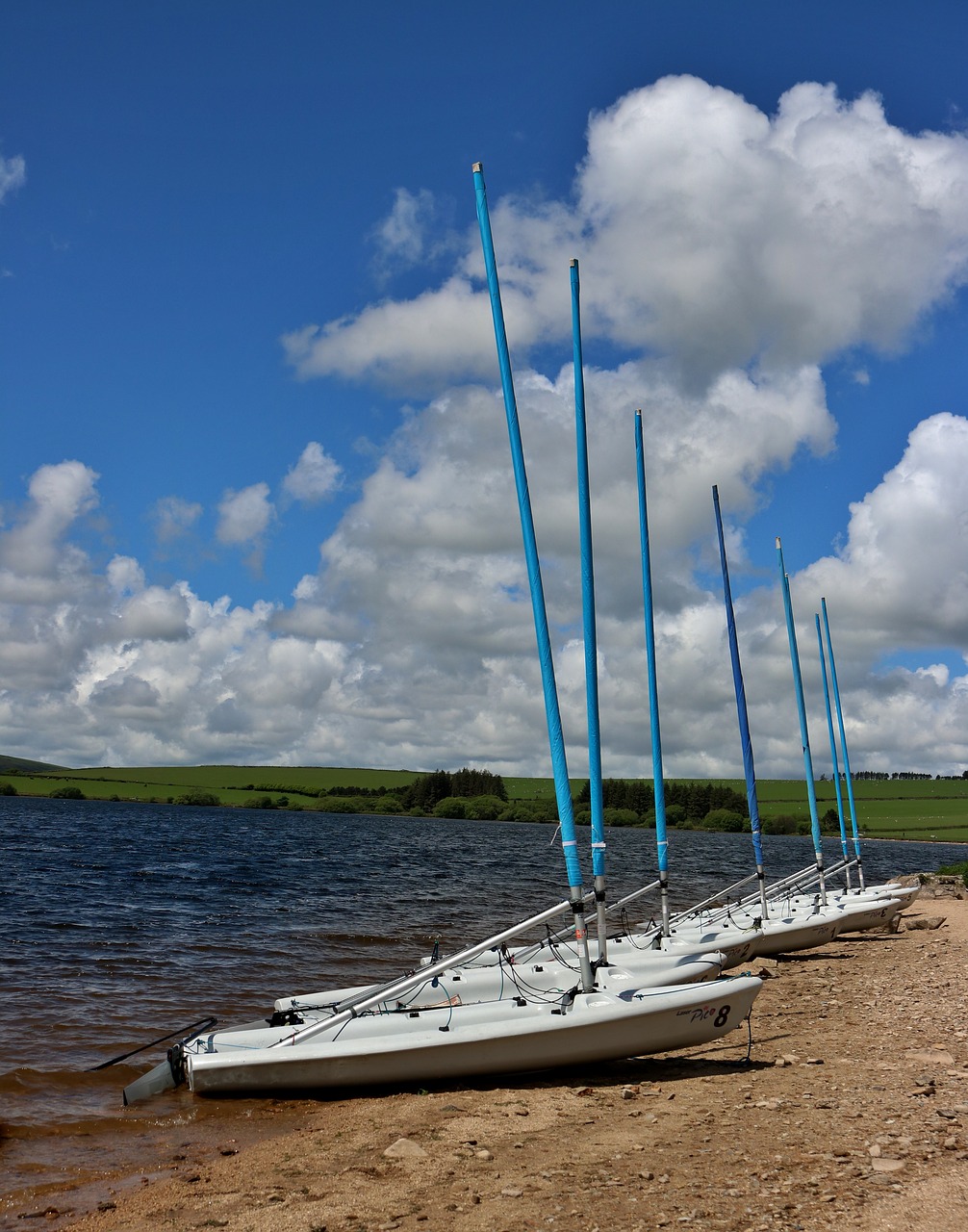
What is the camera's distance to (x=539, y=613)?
14.3 metres

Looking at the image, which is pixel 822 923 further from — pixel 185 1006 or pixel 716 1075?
pixel 185 1006

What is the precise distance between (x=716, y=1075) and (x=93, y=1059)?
9068 mm

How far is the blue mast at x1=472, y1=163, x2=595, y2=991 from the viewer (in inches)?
523

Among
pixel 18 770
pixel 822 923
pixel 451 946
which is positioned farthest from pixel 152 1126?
pixel 18 770

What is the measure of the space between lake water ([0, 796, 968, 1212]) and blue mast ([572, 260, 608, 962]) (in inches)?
38.5

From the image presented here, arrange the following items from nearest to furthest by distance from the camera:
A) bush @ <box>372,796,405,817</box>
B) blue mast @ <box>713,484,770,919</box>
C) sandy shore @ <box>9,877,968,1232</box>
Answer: sandy shore @ <box>9,877,968,1232</box> < blue mast @ <box>713,484,770,919</box> < bush @ <box>372,796,405,817</box>

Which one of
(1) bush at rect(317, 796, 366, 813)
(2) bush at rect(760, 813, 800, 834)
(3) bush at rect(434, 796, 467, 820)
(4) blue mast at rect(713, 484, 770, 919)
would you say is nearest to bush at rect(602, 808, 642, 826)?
(2) bush at rect(760, 813, 800, 834)

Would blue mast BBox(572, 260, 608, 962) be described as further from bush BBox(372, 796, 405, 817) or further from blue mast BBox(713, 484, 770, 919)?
bush BBox(372, 796, 405, 817)

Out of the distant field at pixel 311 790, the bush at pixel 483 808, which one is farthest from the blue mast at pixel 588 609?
the bush at pixel 483 808

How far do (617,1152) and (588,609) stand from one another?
879 centimetres

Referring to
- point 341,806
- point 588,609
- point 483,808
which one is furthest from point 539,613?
point 341,806

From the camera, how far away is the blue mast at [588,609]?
1545cm

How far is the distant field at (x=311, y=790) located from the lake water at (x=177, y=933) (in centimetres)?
8725

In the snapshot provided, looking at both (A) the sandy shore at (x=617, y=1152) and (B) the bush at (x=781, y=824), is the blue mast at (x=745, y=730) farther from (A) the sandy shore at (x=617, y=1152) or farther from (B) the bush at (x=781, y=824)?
(B) the bush at (x=781, y=824)
